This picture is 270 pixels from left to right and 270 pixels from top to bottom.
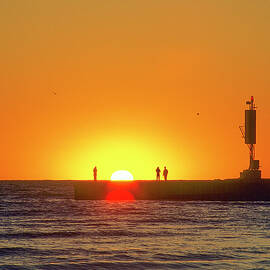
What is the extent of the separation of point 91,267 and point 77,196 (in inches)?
2089

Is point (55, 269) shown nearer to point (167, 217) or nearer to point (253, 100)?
point (167, 217)

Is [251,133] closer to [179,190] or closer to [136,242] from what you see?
[179,190]

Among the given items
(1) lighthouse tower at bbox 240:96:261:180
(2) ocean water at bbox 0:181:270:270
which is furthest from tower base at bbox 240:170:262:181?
(2) ocean water at bbox 0:181:270:270

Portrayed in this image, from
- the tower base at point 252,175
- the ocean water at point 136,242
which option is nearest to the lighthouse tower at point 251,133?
the tower base at point 252,175

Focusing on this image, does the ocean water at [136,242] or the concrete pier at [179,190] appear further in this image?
the concrete pier at [179,190]

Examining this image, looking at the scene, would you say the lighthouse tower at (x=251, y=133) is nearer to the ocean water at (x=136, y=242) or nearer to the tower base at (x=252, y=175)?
the tower base at (x=252, y=175)

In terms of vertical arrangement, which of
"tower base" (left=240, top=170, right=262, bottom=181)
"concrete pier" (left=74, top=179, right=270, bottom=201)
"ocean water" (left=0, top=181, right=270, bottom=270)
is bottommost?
"ocean water" (left=0, top=181, right=270, bottom=270)

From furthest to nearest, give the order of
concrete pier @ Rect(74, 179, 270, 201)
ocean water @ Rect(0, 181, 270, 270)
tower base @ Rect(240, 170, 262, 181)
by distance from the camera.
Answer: tower base @ Rect(240, 170, 262, 181)
concrete pier @ Rect(74, 179, 270, 201)
ocean water @ Rect(0, 181, 270, 270)

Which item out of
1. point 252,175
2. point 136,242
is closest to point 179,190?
point 252,175

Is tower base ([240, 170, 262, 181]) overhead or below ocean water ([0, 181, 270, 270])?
overhead

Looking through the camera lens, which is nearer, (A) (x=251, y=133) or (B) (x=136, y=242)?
(B) (x=136, y=242)

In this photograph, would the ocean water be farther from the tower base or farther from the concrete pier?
the tower base

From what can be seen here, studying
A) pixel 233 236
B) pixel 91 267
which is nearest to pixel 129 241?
pixel 233 236

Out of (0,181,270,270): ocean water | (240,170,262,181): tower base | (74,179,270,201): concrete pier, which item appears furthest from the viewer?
(240,170,262,181): tower base
